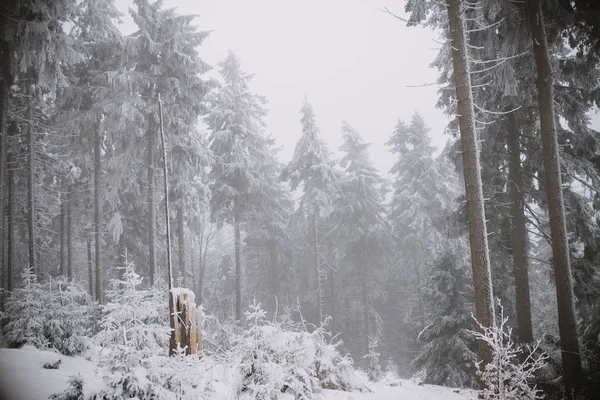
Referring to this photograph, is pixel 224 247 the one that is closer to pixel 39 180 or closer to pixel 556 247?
pixel 39 180

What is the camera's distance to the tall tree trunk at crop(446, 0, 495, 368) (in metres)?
6.47

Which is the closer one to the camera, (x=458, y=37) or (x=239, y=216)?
(x=458, y=37)

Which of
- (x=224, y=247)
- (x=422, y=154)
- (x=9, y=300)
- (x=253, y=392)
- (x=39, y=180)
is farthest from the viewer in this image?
(x=224, y=247)

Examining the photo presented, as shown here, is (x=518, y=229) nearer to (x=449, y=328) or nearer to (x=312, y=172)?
(x=449, y=328)

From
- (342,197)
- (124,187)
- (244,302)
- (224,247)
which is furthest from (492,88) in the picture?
(224,247)

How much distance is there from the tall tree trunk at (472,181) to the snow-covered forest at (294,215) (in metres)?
0.04

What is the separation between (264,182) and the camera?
74.6ft

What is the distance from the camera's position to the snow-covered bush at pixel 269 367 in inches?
205

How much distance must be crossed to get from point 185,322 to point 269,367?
2.48 m

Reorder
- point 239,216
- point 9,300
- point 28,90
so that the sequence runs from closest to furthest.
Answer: point 9,300 → point 28,90 → point 239,216

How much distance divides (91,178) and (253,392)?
67.2 ft

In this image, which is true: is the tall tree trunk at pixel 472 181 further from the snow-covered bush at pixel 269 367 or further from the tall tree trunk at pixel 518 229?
the tall tree trunk at pixel 518 229

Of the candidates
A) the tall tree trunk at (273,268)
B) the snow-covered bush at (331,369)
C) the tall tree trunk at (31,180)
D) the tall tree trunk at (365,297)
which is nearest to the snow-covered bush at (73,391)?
the snow-covered bush at (331,369)

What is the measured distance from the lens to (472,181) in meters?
6.82
